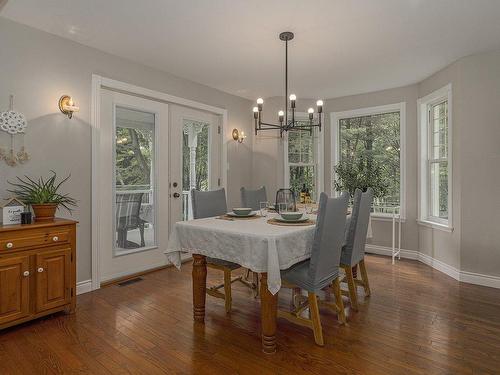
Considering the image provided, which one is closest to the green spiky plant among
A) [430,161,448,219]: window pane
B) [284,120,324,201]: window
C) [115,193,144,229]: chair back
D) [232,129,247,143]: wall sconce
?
[115,193,144,229]: chair back

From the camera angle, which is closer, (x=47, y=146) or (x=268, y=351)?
(x=268, y=351)

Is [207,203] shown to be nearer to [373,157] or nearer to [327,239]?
[327,239]

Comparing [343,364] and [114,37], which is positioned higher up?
[114,37]

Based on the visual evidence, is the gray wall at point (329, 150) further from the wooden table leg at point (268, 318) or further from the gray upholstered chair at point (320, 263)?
the wooden table leg at point (268, 318)

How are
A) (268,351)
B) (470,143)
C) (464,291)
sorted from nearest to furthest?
(268,351) → (464,291) → (470,143)

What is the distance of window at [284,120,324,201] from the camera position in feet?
18.0

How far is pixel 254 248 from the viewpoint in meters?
2.11

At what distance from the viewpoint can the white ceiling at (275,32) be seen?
259cm

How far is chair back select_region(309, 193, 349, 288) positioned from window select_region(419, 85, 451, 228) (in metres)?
2.33

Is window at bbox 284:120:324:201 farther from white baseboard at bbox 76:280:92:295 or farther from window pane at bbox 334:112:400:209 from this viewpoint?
white baseboard at bbox 76:280:92:295

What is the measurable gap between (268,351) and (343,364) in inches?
18.9

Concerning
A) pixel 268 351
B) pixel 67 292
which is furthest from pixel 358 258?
pixel 67 292

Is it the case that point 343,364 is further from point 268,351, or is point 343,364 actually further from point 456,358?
point 456,358

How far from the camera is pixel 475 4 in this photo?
254 centimetres
